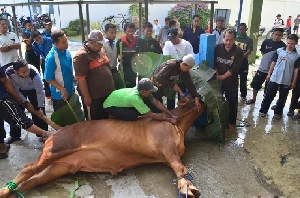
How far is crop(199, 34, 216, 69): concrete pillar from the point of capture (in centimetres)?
508

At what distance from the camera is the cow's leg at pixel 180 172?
338cm

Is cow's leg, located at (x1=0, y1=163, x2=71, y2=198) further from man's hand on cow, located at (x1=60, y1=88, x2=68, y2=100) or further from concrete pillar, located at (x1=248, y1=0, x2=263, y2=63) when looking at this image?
concrete pillar, located at (x1=248, y1=0, x2=263, y2=63)

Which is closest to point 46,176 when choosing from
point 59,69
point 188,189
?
point 59,69

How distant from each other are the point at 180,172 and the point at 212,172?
2.07ft

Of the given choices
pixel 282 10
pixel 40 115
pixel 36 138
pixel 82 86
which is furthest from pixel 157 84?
pixel 282 10

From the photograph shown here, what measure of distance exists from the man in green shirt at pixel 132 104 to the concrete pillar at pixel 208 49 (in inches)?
56.2

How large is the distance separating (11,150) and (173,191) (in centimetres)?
286

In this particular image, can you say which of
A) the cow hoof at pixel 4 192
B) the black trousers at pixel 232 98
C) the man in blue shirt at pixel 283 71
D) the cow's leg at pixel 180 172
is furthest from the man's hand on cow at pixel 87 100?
the man in blue shirt at pixel 283 71

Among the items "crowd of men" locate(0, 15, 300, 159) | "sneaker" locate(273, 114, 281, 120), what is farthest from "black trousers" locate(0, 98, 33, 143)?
"sneaker" locate(273, 114, 281, 120)

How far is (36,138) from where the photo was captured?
5.14 meters

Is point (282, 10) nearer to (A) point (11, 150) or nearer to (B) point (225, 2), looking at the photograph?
(B) point (225, 2)

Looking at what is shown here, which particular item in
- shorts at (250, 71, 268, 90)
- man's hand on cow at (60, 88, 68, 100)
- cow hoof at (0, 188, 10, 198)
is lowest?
cow hoof at (0, 188, 10, 198)

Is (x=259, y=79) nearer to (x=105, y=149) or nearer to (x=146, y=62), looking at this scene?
(x=146, y=62)

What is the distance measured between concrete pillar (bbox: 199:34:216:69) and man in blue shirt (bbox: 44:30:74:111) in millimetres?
2374
